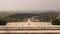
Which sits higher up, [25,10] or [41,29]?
[25,10]

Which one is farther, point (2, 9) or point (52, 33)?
point (2, 9)

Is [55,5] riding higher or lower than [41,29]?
higher

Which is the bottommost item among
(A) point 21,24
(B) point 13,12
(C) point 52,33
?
(C) point 52,33

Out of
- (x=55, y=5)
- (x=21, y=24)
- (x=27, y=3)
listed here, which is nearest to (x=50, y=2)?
(x=55, y=5)

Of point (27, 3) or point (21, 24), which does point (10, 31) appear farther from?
point (27, 3)

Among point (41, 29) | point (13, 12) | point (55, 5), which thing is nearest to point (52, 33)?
point (41, 29)

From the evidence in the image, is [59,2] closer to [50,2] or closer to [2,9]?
[50,2]

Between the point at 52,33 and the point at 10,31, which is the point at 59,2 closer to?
the point at 52,33

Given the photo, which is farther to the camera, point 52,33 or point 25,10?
point 25,10

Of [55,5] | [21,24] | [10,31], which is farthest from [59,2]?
[10,31]
